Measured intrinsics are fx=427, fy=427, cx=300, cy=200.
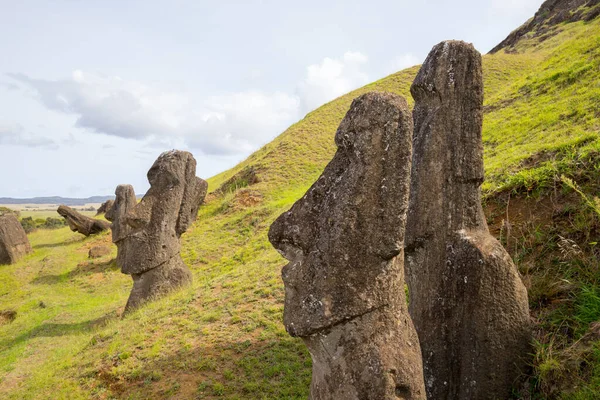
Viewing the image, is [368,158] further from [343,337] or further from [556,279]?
[556,279]

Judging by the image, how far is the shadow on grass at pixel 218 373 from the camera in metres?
6.92

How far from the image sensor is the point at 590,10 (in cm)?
4303

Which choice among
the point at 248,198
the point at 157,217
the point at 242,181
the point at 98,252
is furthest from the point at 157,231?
the point at 242,181

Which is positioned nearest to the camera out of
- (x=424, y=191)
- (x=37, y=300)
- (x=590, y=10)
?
(x=424, y=191)

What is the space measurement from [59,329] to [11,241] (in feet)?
42.2

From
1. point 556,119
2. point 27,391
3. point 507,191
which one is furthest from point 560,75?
point 27,391

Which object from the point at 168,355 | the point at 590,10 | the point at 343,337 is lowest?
the point at 168,355

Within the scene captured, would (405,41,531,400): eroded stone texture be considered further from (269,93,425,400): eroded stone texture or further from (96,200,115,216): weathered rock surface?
(96,200,115,216): weathered rock surface

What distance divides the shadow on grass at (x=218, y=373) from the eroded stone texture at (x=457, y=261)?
2.50 m

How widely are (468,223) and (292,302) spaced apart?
2582mm

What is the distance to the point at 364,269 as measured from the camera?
3783 millimetres

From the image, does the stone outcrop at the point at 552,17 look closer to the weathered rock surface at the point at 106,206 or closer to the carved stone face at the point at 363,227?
the weathered rock surface at the point at 106,206

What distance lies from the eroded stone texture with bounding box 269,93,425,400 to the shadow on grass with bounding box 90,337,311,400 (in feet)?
10.3

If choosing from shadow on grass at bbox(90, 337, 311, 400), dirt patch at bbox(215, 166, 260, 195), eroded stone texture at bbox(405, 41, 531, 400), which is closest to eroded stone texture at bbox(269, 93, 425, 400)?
eroded stone texture at bbox(405, 41, 531, 400)
